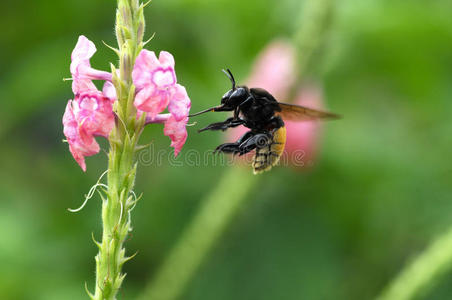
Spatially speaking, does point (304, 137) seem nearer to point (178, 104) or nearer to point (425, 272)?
point (425, 272)

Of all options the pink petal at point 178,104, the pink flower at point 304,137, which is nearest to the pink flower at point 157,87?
the pink petal at point 178,104

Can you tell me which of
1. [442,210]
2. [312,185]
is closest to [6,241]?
[312,185]

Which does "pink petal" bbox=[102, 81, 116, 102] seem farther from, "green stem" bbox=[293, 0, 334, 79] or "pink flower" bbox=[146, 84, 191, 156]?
"green stem" bbox=[293, 0, 334, 79]

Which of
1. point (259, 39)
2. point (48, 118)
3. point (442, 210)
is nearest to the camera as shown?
point (442, 210)

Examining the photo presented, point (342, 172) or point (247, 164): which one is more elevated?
point (342, 172)

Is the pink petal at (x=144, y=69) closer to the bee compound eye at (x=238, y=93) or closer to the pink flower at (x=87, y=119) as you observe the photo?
the pink flower at (x=87, y=119)

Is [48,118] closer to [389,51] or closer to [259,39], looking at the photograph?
[259,39]

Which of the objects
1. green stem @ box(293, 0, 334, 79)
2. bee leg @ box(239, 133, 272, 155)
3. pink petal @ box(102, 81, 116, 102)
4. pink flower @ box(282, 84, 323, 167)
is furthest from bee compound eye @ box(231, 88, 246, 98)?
pink flower @ box(282, 84, 323, 167)
